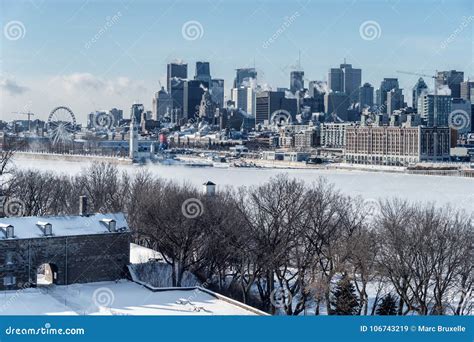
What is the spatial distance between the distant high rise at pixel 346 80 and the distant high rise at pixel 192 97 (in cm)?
951

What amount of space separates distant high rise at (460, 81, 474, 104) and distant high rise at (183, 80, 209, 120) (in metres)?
18.4

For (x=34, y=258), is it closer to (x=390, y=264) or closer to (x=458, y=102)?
(x=390, y=264)

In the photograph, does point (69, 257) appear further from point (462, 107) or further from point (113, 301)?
point (462, 107)

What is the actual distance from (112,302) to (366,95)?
5275cm

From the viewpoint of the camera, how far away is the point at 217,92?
59.7m

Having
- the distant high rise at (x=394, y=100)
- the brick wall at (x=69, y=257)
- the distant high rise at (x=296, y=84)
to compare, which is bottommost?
the brick wall at (x=69, y=257)

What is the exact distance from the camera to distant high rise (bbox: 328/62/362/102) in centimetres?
5528

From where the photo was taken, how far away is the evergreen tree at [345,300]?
588 centimetres

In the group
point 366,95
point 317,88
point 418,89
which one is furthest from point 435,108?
point 317,88

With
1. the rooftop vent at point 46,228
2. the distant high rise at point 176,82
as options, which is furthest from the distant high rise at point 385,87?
the rooftop vent at point 46,228

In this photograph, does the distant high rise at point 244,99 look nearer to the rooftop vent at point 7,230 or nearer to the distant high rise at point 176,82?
the distant high rise at point 176,82

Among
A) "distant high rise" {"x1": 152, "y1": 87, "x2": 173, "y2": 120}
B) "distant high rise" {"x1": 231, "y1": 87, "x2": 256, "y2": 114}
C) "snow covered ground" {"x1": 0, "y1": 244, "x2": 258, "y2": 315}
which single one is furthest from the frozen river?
"distant high rise" {"x1": 231, "y1": 87, "x2": 256, "y2": 114}
